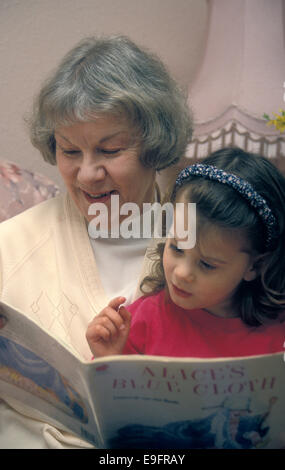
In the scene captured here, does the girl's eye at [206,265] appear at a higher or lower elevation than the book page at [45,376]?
higher

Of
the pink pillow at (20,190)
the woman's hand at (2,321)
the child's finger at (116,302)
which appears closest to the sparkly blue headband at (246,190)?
the child's finger at (116,302)

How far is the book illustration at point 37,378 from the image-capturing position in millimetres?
784

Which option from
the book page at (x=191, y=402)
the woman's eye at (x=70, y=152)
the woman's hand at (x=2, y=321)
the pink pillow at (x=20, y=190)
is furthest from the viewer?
the pink pillow at (x=20, y=190)

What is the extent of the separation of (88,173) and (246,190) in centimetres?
28

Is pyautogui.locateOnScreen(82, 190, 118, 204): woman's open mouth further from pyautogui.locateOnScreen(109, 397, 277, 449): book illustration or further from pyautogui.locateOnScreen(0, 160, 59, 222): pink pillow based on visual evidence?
pyautogui.locateOnScreen(109, 397, 277, 449): book illustration

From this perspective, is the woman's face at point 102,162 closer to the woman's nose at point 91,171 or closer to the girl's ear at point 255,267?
the woman's nose at point 91,171

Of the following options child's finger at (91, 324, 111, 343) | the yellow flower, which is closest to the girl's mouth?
child's finger at (91, 324, 111, 343)

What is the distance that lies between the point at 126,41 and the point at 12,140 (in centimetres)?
33

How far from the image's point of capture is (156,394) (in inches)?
27.8

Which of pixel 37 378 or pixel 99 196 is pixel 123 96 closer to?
pixel 99 196

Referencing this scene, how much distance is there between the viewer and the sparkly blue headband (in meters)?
0.72

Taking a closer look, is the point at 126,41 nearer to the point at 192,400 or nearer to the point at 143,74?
the point at 143,74

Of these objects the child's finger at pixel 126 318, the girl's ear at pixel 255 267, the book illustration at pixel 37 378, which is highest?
the girl's ear at pixel 255 267

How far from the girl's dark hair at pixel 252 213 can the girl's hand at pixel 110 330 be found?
0.59 feet
